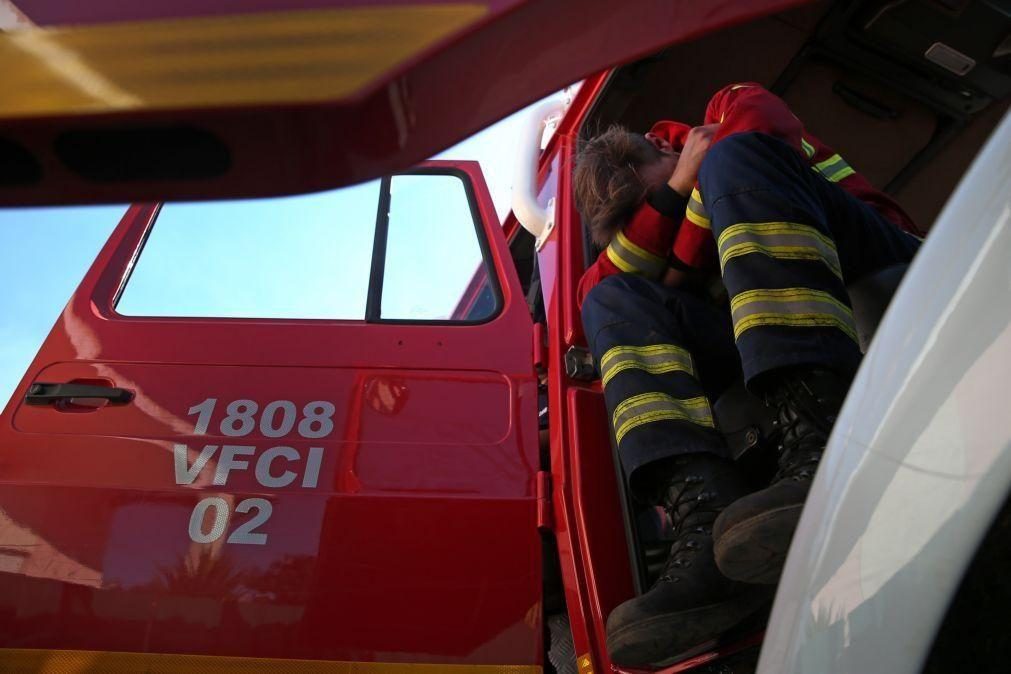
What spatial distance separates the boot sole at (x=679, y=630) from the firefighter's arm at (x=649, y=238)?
31.7 inches

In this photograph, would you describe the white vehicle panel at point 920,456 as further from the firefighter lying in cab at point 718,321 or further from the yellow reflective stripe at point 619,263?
the yellow reflective stripe at point 619,263

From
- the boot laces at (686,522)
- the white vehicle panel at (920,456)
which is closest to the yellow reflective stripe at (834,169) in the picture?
the boot laces at (686,522)

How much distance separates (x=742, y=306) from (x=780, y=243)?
0.13m

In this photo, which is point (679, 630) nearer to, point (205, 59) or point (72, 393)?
point (205, 59)

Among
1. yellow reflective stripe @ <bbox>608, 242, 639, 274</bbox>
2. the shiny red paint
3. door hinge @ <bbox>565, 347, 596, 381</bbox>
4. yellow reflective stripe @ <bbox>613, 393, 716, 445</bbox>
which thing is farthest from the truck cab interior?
the shiny red paint

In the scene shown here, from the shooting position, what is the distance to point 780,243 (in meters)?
1.31

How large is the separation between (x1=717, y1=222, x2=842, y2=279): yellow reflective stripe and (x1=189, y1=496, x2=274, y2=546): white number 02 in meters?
1.02

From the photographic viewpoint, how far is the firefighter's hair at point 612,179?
1942mm

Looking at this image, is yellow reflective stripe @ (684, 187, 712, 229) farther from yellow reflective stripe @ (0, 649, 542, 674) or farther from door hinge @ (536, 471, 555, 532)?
yellow reflective stripe @ (0, 649, 542, 674)

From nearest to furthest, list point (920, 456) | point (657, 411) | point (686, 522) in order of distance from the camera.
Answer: point (920, 456) < point (686, 522) < point (657, 411)

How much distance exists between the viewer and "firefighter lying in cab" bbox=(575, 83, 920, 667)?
1216mm

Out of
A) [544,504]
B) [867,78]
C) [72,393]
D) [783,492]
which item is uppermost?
[867,78]

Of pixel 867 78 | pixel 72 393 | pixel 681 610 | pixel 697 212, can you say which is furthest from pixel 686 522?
pixel 867 78

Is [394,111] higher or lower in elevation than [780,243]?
lower
